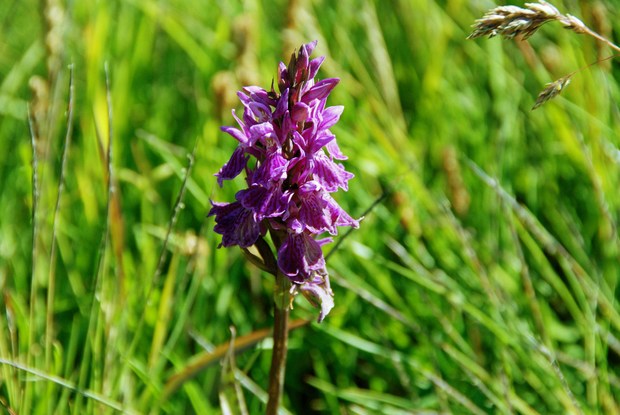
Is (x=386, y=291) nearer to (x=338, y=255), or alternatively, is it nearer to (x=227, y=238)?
(x=338, y=255)

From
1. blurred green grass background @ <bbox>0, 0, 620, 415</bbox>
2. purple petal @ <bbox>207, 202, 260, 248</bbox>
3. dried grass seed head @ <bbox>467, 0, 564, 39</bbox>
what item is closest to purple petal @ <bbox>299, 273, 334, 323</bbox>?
purple petal @ <bbox>207, 202, 260, 248</bbox>

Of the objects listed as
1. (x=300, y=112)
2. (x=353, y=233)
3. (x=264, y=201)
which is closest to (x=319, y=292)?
(x=264, y=201)

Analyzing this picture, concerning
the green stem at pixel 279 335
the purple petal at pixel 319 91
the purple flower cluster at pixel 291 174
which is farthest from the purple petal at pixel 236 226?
the purple petal at pixel 319 91

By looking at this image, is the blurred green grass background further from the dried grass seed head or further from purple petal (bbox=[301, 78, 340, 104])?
the dried grass seed head

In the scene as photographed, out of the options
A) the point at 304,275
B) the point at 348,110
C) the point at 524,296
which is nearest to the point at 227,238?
the point at 304,275

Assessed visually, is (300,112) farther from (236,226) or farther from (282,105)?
(236,226)

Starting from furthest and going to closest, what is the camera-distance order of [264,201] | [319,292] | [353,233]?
[353,233]
[319,292]
[264,201]
